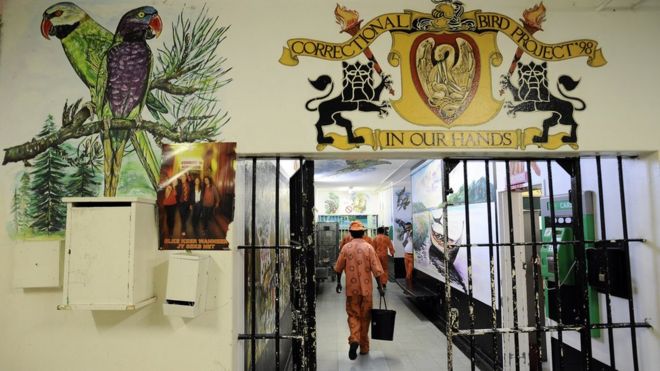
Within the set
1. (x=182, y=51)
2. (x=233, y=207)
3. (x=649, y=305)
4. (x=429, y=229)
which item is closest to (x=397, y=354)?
(x=429, y=229)

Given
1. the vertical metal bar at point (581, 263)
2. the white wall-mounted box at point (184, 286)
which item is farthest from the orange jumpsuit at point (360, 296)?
the white wall-mounted box at point (184, 286)

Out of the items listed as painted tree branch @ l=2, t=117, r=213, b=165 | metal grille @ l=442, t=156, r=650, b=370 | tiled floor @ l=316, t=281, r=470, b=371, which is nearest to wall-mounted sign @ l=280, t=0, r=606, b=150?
metal grille @ l=442, t=156, r=650, b=370

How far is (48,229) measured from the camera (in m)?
2.20

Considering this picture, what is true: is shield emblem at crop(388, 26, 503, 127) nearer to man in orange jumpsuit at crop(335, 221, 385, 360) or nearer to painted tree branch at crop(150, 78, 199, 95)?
painted tree branch at crop(150, 78, 199, 95)

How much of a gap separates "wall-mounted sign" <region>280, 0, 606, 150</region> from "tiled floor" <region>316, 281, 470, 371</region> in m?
3.23

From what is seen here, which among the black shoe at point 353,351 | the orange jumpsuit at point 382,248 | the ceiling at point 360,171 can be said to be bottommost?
the black shoe at point 353,351

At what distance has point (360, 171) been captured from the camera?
8961 millimetres

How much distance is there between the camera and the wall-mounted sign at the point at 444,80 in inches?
89.7

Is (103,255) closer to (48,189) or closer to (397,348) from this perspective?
(48,189)

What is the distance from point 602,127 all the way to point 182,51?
9.19 feet

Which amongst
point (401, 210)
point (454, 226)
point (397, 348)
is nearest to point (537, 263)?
point (454, 226)

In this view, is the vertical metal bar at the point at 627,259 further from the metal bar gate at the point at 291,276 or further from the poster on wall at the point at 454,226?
the metal bar gate at the point at 291,276

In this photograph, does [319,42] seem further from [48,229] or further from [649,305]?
[649,305]

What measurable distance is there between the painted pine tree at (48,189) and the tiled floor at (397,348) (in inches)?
131
